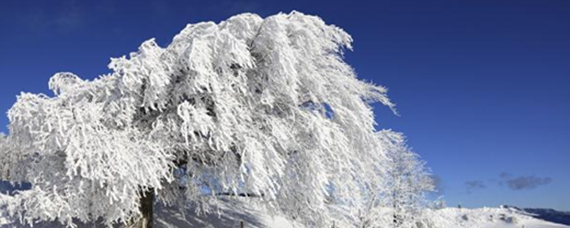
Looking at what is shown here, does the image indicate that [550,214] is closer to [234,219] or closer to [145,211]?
[234,219]

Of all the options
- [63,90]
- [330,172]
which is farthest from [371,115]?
[63,90]

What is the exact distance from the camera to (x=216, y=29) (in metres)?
13.2

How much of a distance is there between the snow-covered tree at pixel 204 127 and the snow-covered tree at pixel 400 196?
20.5 feet

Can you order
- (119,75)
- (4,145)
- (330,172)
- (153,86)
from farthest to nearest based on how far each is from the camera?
1. (4,145)
2. (330,172)
3. (119,75)
4. (153,86)

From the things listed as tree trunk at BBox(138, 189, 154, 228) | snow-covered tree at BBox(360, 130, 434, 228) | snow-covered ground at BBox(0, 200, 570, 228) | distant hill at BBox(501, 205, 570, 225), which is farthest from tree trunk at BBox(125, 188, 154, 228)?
distant hill at BBox(501, 205, 570, 225)

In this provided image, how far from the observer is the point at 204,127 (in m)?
12.0

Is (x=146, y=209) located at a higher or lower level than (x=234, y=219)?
lower

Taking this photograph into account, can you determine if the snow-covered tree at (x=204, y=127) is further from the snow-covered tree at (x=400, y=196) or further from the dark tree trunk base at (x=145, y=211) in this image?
the snow-covered tree at (x=400, y=196)

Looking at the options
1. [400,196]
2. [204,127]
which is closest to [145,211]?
[204,127]

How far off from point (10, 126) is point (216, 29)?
18.5ft

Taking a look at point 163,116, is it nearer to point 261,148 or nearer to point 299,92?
point 261,148

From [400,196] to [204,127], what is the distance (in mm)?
12774

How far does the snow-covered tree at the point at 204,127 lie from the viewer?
37.6 ft

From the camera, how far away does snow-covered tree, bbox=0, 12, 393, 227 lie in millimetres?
11469
